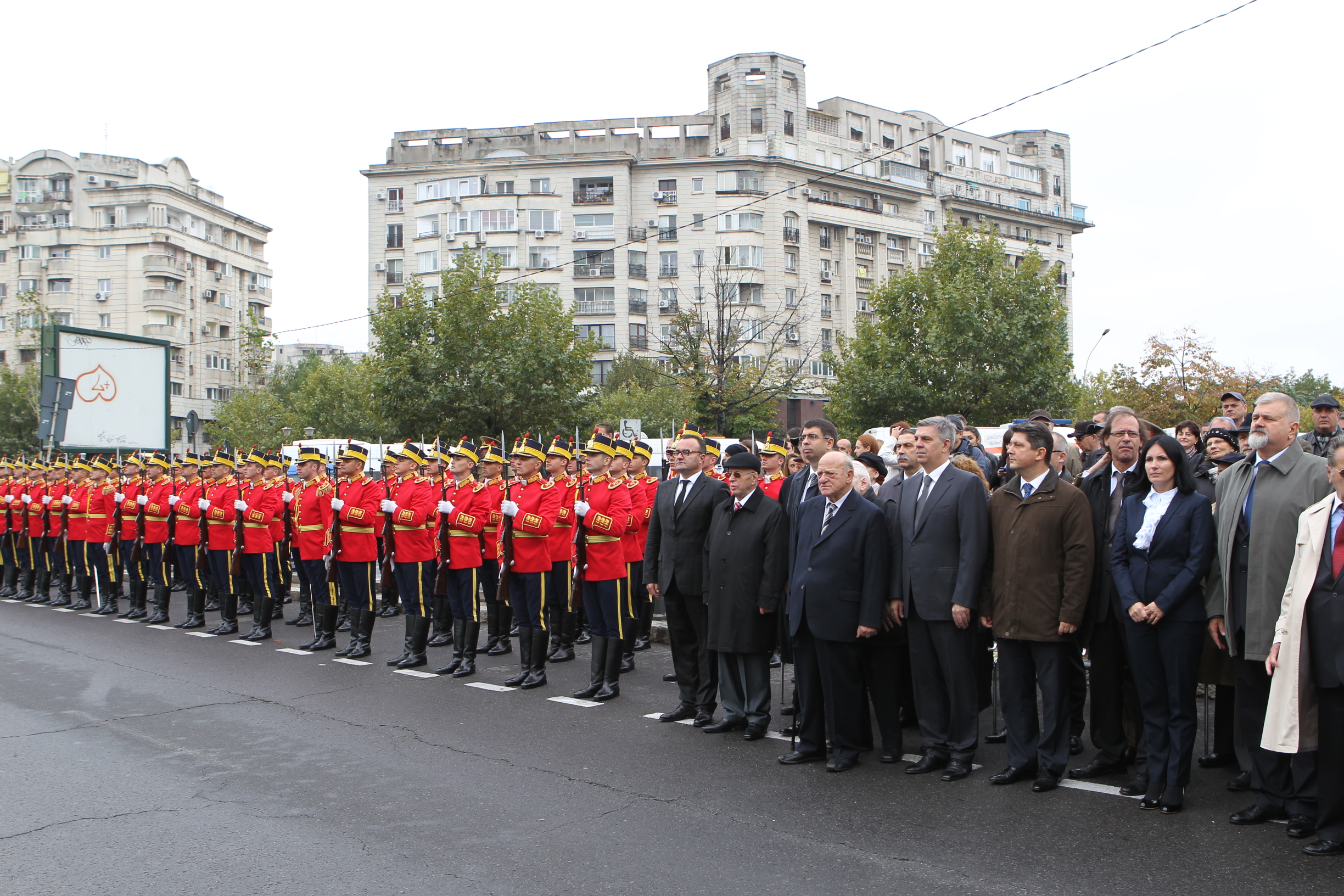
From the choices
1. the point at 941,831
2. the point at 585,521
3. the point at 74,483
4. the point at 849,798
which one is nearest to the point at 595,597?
the point at 585,521

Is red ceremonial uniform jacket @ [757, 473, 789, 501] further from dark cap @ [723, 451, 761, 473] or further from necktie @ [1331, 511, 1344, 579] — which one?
necktie @ [1331, 511, 1344, 579]

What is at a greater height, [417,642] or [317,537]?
[317,537]

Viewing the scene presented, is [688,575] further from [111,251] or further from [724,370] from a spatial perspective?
[111,251]

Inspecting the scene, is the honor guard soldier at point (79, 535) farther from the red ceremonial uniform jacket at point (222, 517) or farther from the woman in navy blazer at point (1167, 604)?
the woman in navy blazer at point (1167, 604)

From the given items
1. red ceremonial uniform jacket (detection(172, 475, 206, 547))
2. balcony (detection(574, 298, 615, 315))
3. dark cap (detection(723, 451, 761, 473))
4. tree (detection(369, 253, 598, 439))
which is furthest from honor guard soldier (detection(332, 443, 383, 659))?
balcony (detection(574, 298, 615, 315))

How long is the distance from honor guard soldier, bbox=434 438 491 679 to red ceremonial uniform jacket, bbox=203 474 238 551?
4026mm

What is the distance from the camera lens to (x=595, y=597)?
8.81 metres

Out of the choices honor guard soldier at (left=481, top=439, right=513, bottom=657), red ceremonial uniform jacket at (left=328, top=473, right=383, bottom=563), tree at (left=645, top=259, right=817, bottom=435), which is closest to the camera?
honor guard soldier at (left=481, top=439, right=513, bottom=657)

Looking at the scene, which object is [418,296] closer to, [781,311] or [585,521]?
[585,521]

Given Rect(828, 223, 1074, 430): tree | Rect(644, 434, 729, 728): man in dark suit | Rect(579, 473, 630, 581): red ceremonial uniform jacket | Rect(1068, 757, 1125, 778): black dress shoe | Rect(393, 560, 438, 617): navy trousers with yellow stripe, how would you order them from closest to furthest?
Rect(1068, 757, 1125, 778): black dress shoe → Rect(644, 434, 729, 728): man in dark suit → Rect(579, 473, 630, 581): red ceremonial uniform jacket → Rect(393, 560, 438, 617): navy trousers with yellow stripe → Rect(828, 223, 1074, 430): tree

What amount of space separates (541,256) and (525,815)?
5875 cm

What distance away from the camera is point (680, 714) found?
26.1 ft

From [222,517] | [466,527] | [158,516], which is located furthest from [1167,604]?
[158,516]

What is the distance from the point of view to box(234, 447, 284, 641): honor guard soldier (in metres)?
12.3
